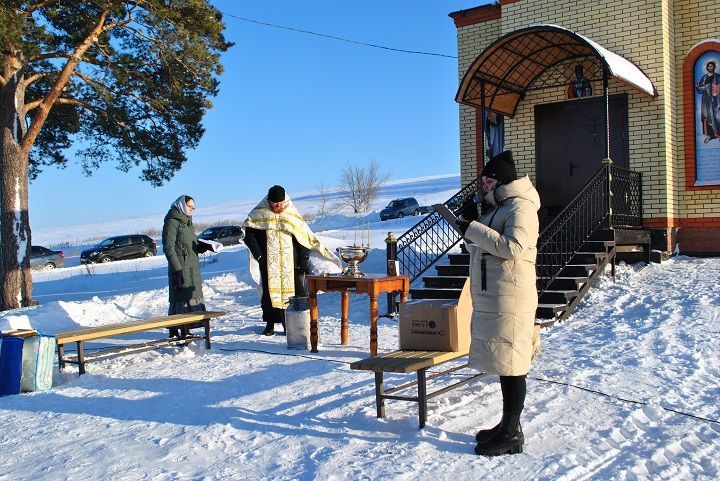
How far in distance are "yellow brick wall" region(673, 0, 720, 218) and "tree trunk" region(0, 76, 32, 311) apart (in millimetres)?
12078

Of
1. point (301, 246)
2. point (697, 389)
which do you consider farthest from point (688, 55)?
point (697, 389)

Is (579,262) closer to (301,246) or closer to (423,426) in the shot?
(301,246)

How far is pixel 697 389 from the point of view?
17.2 ft

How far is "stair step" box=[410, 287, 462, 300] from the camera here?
9623mm

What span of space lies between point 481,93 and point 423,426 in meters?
7.56

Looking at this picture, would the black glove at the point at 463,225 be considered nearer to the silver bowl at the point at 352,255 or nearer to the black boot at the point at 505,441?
the black boot at the point at 505,441

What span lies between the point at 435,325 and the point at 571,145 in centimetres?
773

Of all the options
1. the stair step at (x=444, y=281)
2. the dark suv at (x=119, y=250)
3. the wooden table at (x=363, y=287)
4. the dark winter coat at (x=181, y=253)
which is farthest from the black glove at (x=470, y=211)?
the dark suv at (x=119, y=250)

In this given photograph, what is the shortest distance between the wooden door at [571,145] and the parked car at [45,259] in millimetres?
25034

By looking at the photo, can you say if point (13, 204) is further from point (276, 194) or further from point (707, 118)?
point (707, 118)

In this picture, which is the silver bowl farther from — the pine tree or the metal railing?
the pine tree

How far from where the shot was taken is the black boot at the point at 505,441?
13.3ft

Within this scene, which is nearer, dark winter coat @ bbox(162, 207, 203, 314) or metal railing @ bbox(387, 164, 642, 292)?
dark winter coat @ bbox(162, 207, 203, 314)

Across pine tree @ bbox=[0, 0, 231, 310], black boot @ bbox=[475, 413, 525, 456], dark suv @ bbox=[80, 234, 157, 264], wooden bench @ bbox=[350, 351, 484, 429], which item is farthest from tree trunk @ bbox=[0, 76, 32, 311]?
dark suv @ bbox=[80, 234, 157, 264]
